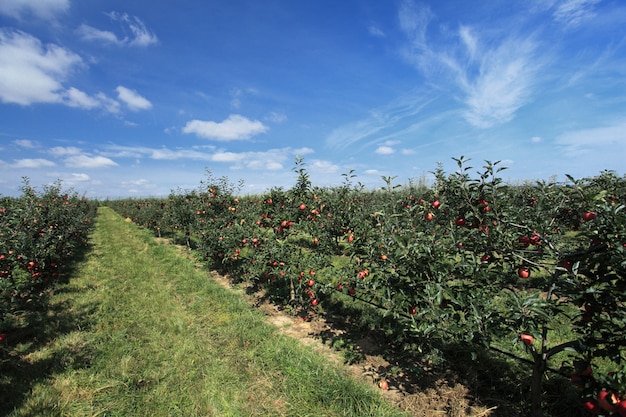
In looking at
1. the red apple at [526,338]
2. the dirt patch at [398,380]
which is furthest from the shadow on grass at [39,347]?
the red apple at [526,338]

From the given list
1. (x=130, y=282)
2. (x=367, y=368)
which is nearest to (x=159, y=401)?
(x=367, y=368)

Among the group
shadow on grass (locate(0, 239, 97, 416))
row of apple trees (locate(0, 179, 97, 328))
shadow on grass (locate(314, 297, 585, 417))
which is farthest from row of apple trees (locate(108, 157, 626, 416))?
row of apple trees (locate(0, 179, 97, 328))

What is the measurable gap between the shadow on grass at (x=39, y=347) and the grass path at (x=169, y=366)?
2cm

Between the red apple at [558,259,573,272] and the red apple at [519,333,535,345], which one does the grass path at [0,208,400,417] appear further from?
the red apple at [558,259,573,272]

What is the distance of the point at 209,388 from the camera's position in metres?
3.54

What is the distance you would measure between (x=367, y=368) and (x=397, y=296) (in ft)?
4.52

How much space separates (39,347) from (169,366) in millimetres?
2232

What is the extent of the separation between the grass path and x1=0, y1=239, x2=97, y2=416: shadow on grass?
0.06 feet

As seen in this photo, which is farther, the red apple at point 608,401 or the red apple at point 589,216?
the red apple at point 589,216

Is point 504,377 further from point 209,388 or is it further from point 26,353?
point 26,353

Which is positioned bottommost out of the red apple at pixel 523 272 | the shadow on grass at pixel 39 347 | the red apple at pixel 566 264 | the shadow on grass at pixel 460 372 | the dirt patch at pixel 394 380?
the shadow on grass at pixel 39 347

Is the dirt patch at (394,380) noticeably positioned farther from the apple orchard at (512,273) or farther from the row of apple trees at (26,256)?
the row of apple trees at (26,256)

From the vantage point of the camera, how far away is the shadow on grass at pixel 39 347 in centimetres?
355

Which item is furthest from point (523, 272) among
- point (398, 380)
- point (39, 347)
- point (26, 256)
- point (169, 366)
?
→ point (26, 256)
